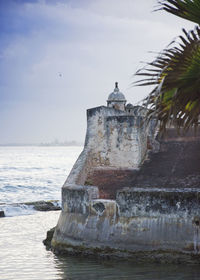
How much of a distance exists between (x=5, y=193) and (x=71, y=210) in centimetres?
2567

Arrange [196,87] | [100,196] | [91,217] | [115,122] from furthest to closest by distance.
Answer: [115,122] → [100,196] → [91,217] → [196,87]

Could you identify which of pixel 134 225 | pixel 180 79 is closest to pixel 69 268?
pixel 134 225

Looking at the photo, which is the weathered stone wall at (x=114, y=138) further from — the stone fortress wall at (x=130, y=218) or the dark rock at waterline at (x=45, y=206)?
the dark rock at waterline at (x=45, y=206)

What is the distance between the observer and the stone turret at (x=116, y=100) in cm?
2166

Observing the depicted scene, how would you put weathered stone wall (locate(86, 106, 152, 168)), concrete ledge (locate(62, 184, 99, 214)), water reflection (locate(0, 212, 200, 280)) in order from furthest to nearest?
weathered stone wall (locate(86, 106, 152, 168)), concrete ledge (locate(62, 184, 99, 214)), water reflection (locate(0, 212, 200, 280))

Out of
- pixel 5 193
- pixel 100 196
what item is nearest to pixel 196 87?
pixel 100 196

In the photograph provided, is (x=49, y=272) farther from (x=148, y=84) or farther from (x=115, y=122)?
(x=115, y=122)

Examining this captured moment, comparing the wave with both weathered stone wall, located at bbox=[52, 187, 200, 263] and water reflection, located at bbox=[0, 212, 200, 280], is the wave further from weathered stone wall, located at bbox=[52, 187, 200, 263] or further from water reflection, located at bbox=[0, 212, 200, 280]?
weathered stone wall, located at bbox=[52, 187, 200, 263]

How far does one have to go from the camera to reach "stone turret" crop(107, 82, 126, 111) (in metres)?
21.7

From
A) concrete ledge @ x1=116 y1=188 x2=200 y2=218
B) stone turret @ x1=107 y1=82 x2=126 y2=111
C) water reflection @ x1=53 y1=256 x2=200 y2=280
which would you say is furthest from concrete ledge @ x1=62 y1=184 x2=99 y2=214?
stone turret @ x1=107 y1=82 x2=126 y2=111

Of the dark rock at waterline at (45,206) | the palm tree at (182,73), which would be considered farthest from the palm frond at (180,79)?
the dark rock at waterline at (45,206)

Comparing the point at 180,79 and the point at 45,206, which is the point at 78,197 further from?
the point at 45,206

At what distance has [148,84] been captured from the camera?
5.25 m

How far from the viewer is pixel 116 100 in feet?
71.0
